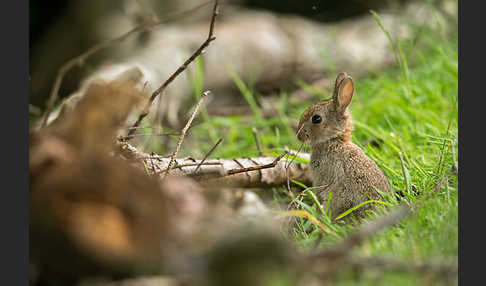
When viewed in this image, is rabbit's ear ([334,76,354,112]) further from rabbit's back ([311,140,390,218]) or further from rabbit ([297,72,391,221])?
rabbit's back ([311,140,390,218])

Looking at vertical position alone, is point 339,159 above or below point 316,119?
below

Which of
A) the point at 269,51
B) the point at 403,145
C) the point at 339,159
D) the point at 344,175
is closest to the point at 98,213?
the point at 344,175

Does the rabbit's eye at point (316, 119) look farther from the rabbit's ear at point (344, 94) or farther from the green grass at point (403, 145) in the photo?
the green grass at point (403, 145)

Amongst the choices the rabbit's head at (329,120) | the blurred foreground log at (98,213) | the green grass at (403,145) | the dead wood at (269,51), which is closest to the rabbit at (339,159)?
the rabbit's head at (329,120)

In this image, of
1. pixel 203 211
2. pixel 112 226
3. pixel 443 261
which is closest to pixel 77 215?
pixel 112 226

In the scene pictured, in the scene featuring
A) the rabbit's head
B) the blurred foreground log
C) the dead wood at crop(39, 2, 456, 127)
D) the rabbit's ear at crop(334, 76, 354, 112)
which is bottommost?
the dead wood at crop(39, 2, 456, 127)

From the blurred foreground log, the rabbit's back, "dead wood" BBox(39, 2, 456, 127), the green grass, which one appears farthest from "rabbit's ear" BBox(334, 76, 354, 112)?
"dead wood" BBox(39, 2, 456, 127)

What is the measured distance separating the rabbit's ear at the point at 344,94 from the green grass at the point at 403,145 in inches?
14.4

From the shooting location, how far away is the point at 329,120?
350 centimetres

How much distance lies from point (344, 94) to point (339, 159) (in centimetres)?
43

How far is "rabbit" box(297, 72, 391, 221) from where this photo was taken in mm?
2990

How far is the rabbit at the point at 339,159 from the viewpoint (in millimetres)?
2990

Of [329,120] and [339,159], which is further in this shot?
[329,120]

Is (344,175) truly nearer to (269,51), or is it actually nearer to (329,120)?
(329,120)
